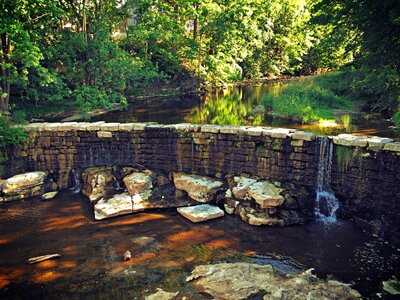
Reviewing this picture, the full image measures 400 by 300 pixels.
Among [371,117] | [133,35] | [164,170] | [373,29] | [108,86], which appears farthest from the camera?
[133,35]

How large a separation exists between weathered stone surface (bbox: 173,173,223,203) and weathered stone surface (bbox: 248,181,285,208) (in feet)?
3.68

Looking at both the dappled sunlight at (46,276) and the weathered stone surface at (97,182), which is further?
the weathered stone surface at (97,182)

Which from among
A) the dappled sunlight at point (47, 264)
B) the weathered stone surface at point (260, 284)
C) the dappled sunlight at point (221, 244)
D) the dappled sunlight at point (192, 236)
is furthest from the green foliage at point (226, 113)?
the dappled sunlight at point (47, 264)

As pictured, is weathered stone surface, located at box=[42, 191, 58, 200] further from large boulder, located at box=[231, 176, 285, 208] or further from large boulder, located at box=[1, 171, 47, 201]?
large boulder, located at box=[231, 176, 285, 208]

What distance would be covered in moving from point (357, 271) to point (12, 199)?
9.01 m

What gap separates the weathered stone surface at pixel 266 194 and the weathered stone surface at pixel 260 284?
86.9 inches

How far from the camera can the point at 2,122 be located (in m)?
11.1

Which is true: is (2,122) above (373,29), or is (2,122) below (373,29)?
below

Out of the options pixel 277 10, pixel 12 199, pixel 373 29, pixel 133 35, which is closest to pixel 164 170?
pixel 12 199

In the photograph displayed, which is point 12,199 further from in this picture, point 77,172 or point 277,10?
point 277,10

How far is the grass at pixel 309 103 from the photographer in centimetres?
1427

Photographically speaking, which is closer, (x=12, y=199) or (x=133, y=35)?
(x=12, y=199)

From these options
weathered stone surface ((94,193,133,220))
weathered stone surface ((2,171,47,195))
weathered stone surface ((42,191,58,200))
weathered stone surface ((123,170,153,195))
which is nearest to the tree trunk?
weathered stone surface ((2,171,47,195))

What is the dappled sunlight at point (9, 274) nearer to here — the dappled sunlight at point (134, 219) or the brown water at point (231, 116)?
the dappled sunlight at point (134, 219)
